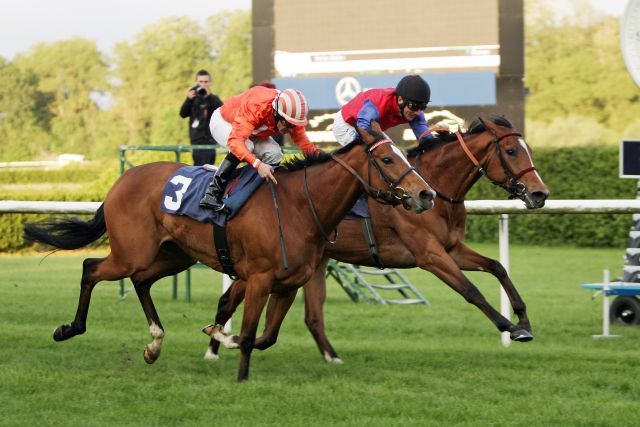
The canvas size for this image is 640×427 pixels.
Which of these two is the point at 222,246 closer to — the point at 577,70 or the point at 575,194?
the point at 575,194

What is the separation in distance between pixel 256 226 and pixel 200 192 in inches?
21.2

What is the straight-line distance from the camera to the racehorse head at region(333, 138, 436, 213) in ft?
17.1

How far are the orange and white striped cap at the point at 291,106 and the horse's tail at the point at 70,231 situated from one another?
1.62m

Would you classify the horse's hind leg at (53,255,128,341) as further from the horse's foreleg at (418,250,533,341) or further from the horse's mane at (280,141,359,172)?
the horse's foreleg at (418,250,533,341)

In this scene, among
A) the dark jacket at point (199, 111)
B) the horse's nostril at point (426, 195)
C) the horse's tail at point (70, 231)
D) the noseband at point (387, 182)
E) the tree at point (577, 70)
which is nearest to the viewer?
the horse's nostril at point (426, 195)

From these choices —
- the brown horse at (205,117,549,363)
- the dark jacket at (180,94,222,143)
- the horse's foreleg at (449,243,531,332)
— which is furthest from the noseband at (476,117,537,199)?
the dark jacket at (180,94,222,143)

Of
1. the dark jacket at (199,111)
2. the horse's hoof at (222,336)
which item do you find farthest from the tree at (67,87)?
the horse's hoof at (222,336)

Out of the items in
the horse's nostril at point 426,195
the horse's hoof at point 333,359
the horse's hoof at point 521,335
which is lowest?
the horse's hoof at point 333,359

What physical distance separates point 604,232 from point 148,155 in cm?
805

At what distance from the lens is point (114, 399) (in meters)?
5.21

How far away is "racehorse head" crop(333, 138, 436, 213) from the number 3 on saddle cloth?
2.14 feet

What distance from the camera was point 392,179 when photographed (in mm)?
5324

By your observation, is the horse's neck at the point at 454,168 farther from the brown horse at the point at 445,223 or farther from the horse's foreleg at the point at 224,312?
the horse's foreleg at the point at 224,312

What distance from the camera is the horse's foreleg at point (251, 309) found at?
5617 millimetres
